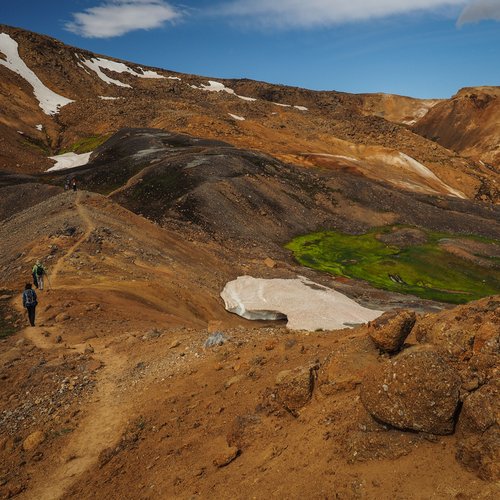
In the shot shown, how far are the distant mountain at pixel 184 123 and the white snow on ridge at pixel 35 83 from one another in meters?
0.25

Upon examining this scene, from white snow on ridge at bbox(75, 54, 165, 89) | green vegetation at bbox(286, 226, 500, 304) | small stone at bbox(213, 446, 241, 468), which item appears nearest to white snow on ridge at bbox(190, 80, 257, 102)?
white snow on ridge at bbox(75, 54, 165, 89)

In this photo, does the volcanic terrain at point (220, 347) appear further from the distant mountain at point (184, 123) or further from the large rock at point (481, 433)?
the distant mountain at point (184, 123)

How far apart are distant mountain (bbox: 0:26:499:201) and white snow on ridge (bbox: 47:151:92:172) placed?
2052 millimetres

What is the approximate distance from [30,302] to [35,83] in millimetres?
109855

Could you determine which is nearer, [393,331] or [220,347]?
[393,331]

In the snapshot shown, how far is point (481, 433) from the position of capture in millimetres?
7781

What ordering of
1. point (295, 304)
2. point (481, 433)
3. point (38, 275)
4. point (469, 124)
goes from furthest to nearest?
point (469, 124) → point (295, 304) → point (38, 275) → point (481, 433)

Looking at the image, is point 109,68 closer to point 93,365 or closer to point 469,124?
point 469,124

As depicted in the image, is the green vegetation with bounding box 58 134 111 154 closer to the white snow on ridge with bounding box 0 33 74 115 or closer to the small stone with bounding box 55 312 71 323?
the white snow on ridge with bounding box 0 33 74 115

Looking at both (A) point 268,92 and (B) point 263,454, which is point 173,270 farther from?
(A) point 268,92

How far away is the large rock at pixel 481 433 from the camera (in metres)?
7.30

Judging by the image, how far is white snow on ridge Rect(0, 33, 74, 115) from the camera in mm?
106681

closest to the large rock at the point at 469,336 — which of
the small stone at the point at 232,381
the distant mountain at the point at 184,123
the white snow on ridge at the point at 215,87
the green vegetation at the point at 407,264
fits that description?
the small stone at the point at 232,381

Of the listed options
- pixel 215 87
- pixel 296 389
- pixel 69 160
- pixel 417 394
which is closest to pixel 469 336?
pixel 417 394
